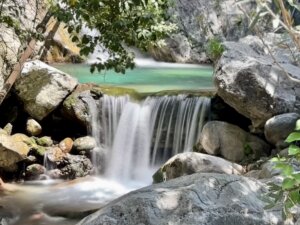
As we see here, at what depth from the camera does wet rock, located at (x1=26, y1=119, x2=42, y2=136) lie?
875 cm

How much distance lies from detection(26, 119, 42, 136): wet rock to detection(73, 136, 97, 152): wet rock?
755 mm

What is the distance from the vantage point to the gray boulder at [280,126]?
6723 mm

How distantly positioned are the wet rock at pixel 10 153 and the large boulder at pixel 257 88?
371 cm

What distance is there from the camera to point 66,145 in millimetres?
8797

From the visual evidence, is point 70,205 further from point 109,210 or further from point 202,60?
point 202,60

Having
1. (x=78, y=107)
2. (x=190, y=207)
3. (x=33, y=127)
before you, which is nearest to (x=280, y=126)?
(x=78, y=107)

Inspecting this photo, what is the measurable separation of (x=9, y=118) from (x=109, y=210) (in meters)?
7.09

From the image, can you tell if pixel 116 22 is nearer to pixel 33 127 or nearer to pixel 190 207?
pixel 190 207

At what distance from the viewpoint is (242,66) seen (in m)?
7.23

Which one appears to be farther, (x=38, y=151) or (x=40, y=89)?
(x=40, y=89)

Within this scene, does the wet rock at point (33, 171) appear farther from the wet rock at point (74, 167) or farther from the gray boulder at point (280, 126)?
the gray boulder at point (280, 126)

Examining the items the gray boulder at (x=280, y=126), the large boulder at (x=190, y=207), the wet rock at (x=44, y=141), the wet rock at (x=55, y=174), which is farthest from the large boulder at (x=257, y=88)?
the large boulder at (x=190, y=207)

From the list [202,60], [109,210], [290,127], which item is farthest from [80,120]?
[202,60]

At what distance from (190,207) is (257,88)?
16.4 feet
